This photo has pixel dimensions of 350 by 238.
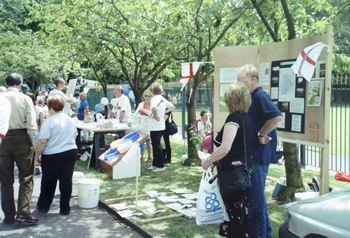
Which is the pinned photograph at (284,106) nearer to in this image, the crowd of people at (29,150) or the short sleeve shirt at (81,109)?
the crowd of people at (29,150)

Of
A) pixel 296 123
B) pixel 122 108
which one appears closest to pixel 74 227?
pixel 296 123

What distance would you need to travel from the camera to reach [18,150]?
6180mm

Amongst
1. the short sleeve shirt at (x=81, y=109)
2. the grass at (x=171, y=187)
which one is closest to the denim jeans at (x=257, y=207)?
the grass at (x=171, y=187)

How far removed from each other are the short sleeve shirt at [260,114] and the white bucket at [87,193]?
3194 millimetres

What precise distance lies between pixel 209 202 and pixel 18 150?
2741 mm

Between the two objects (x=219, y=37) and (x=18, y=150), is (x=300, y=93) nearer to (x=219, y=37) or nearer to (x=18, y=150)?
(x=18, y=150)

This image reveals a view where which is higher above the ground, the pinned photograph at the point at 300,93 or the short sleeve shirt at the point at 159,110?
the pinned photograph at the point at 300,93

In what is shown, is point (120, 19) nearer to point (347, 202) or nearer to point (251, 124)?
point (251, 124)

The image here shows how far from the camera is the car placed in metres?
3.25

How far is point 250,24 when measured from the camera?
8.20 metres

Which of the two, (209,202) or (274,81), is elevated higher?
(274,81)

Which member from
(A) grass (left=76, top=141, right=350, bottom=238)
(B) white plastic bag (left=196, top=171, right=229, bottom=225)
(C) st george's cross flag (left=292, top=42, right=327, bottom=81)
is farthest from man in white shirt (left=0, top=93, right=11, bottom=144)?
(C) st george's cross flag (left=292, top=42, right=327, bottom=81)

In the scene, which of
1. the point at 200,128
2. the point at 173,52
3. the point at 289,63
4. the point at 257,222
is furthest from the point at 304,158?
the point at 257,222

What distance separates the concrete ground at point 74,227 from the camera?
19.5ft
